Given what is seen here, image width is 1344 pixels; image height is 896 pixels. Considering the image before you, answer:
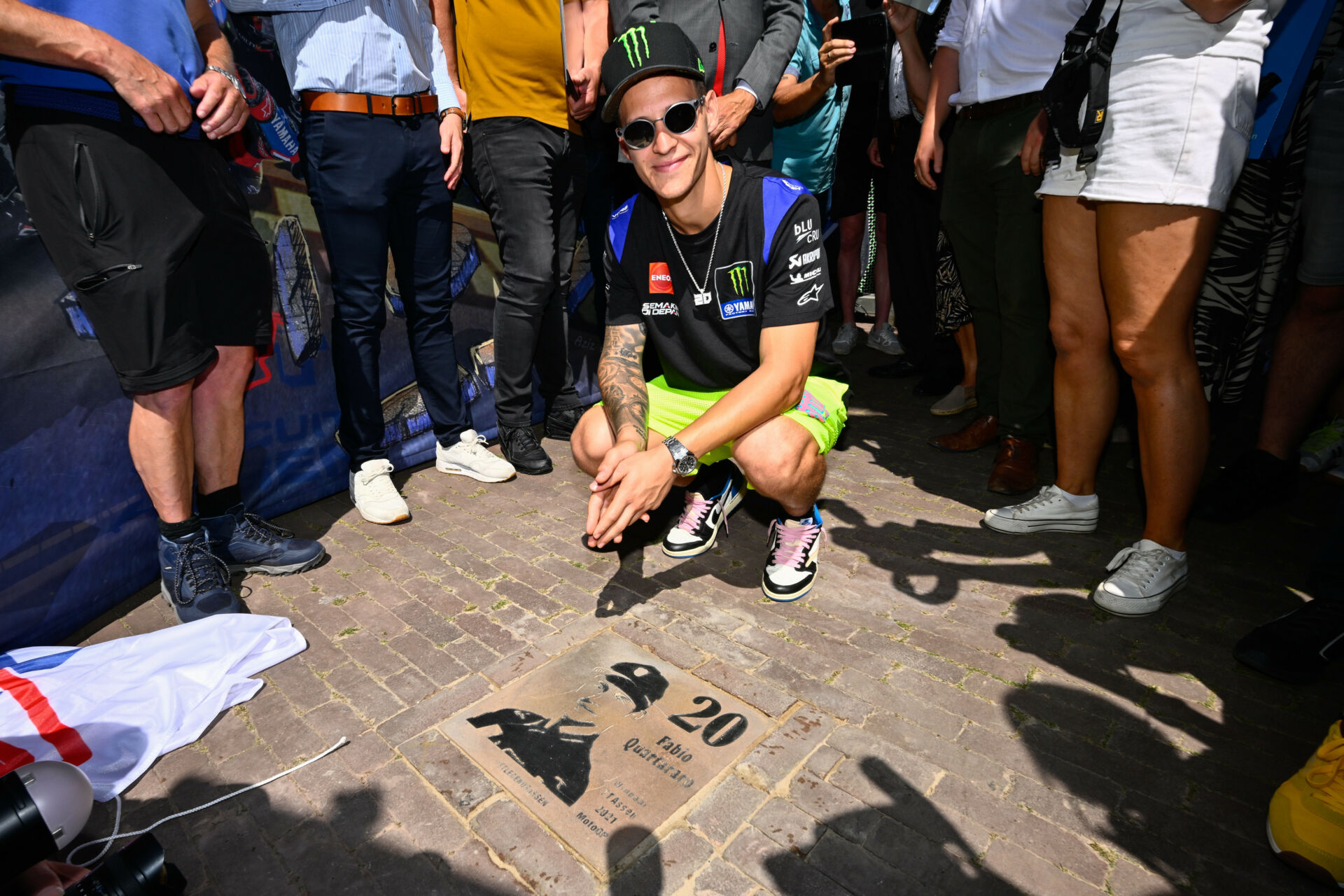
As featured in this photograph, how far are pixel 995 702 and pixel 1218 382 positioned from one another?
2725 mm

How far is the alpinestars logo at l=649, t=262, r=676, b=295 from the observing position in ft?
9.80

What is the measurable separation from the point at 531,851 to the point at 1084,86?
3093mm

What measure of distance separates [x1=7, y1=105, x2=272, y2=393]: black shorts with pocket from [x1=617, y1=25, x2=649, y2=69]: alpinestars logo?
5.69 ft

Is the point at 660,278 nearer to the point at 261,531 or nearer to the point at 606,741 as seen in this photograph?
the point at 606,741

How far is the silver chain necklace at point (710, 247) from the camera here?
112 inches

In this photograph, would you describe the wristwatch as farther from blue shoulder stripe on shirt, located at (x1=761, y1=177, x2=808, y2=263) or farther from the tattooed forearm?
blue shoulder stripe on shirt, located at (x1=761, y1=177, x2=808, y2=263)

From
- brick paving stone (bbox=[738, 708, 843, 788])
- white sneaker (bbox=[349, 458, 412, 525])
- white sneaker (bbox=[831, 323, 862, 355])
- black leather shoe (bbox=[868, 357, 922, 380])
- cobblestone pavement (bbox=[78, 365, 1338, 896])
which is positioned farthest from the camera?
white sneaker (bbox=[831, 323, 862, 355])

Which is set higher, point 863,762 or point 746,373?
point 746,373

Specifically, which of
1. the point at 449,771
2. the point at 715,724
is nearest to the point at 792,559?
the point at 715,724

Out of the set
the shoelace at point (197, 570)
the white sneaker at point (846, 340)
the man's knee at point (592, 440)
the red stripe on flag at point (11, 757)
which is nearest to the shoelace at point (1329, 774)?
the man's knee at point (592, 440)

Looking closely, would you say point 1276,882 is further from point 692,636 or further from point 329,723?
point 329,723

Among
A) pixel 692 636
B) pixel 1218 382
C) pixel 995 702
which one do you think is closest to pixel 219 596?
pixel 692 636

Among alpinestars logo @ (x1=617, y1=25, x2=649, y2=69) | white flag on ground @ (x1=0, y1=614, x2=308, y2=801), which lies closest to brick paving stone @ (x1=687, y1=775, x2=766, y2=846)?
white flag on ground @ (x1=0, y1=614, x2=308, y2=801)

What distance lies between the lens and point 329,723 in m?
2.26
